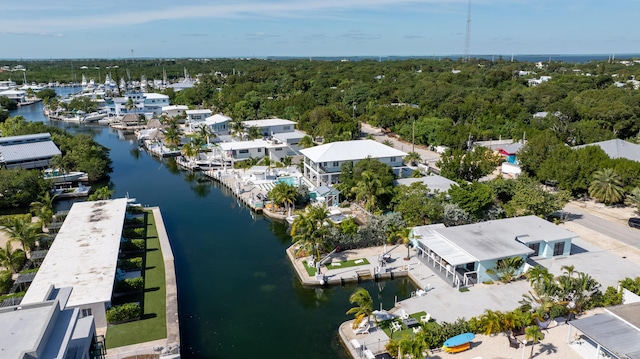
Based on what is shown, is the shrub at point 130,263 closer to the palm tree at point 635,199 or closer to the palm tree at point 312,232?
the palm tree at point 312,232

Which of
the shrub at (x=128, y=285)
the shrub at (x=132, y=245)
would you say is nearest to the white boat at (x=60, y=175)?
the shrub at (x=132, y=245)

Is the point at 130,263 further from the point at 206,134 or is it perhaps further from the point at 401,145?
the point at 401,145

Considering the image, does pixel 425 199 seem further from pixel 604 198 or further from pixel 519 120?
Result: pixel 519 120

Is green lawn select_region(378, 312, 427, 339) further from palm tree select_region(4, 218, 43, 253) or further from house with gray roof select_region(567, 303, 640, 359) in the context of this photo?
palm tree select_region(4, 218, 43, 253)

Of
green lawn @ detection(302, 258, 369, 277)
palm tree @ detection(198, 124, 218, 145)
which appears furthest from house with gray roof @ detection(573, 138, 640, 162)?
palm tree @ detection(198, 124, 218, 145)

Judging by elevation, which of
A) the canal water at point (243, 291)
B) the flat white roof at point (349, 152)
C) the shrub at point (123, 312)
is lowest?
the canal water at point (243, 291)

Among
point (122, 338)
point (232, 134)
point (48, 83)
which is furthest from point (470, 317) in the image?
point (48, 83)
